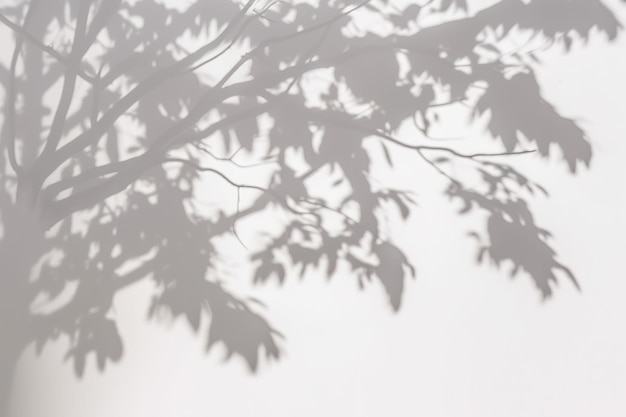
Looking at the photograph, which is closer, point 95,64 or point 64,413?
point 64,413

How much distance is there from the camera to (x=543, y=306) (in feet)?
→ 5.09

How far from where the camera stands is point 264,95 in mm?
1644

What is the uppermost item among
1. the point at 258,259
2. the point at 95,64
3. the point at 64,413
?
the point at 95,64

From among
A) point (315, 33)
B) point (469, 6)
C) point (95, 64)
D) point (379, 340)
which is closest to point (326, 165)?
point (315, 33)

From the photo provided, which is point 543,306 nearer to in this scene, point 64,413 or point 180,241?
point 180,241

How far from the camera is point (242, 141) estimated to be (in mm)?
1641

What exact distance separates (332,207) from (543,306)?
0.58 meters

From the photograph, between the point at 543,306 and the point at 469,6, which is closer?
the point at 543,306

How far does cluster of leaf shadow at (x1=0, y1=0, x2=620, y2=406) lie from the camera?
5.21 ft

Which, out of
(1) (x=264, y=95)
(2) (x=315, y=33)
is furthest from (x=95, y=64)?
(2) (x=315, y=33)

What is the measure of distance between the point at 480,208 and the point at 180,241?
2.51 ft

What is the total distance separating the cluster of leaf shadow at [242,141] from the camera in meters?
1.59

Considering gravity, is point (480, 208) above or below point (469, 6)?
below

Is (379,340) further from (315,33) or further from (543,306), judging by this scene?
(315,33)
